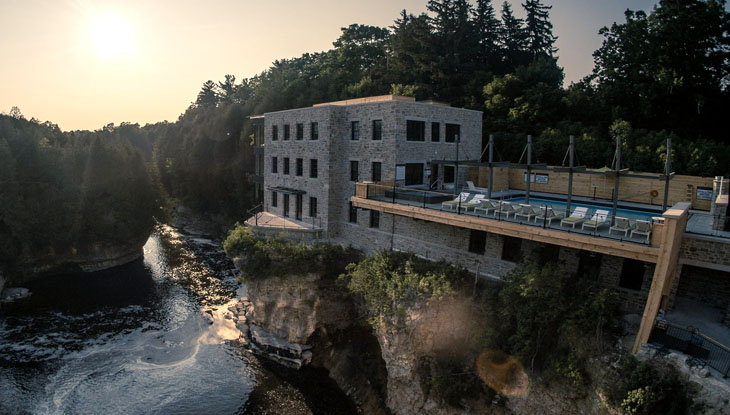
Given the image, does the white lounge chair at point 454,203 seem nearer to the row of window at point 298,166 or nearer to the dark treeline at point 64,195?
the row of window at point 298,166

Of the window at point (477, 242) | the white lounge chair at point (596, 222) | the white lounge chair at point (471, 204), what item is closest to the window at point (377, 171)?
the window at point (477, 242)

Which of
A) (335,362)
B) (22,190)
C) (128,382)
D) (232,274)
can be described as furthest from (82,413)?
(22,190)

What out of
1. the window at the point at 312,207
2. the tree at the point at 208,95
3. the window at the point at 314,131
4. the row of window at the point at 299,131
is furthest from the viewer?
the tree at the point at 208,95

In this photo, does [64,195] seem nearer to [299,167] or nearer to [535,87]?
[299,167]

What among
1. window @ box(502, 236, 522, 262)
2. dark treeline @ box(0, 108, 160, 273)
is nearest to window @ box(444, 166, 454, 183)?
window @ box(502, 236, 522, 262)

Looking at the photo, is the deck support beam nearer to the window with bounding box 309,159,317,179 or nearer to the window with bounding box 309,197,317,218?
the window with bounding box 309,197,317,218

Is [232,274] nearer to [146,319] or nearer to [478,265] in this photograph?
[146,319]

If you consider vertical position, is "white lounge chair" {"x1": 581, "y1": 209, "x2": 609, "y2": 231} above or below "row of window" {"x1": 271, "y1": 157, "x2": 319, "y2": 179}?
below
